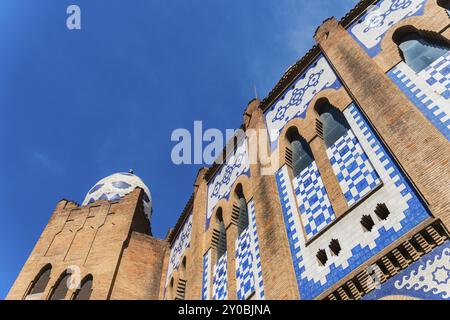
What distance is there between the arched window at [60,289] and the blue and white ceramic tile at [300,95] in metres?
6.73

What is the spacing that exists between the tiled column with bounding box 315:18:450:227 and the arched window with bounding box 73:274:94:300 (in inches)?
315

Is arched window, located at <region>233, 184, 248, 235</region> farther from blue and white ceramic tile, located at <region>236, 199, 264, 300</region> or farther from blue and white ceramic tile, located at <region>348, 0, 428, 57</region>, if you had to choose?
blue and white ceramic tile, located at <region>348, 0, 428, 57</region>

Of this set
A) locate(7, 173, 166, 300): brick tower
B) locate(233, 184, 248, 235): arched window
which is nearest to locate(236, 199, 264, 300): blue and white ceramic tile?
locate(233, 184, 248, 235): arched window

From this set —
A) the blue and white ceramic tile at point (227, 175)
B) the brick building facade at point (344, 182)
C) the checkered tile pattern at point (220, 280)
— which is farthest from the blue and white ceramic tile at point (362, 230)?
the blue and white ceramic tile at point (227, 175)

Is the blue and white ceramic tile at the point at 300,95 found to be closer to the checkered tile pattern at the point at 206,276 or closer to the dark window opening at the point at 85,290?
the checkered tile pattern at the point at 206,276

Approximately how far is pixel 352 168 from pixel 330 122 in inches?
52.5

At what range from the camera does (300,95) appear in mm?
8320

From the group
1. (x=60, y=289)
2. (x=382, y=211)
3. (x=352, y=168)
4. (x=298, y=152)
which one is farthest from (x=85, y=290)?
(x=382, y=211)

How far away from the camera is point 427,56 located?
20.3 feet

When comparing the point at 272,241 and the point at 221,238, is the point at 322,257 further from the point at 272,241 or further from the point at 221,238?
the point at 221,238

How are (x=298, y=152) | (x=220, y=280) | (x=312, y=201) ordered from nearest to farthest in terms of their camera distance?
(x=312, y=201)
(x=298, y=152)
(x=220, y=280)
